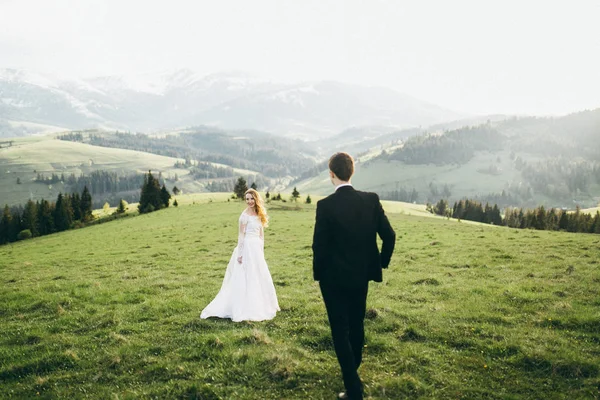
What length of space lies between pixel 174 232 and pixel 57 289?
29.7 m

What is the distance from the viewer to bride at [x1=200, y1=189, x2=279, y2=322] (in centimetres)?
1364

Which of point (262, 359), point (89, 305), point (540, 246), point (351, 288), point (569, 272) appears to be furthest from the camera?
point (540, 246)

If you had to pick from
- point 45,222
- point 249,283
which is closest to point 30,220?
point 45,222

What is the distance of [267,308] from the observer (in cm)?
1386

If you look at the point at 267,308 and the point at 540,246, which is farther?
the point at 540,246

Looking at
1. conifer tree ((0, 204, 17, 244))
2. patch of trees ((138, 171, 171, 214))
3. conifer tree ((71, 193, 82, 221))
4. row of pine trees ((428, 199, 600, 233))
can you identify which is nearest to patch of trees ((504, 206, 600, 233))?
row of pine trees ((428, 199, 600, 233))

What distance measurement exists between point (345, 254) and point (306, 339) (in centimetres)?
485

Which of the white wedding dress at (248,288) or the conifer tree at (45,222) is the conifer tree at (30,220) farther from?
the white wedding dress at (248,288)

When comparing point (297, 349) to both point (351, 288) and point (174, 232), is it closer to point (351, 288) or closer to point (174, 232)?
point (351, 288)

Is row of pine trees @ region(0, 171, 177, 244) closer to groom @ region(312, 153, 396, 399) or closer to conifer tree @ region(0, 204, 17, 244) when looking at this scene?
conifer tree @ region(0, 204, 17, 244)

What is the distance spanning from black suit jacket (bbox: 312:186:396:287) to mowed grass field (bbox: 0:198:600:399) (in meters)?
2.92

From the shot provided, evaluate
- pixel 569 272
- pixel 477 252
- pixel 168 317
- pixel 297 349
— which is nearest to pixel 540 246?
pixel 477 252

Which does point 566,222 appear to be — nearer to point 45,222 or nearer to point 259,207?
point 259,207

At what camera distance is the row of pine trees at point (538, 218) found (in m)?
99.0
